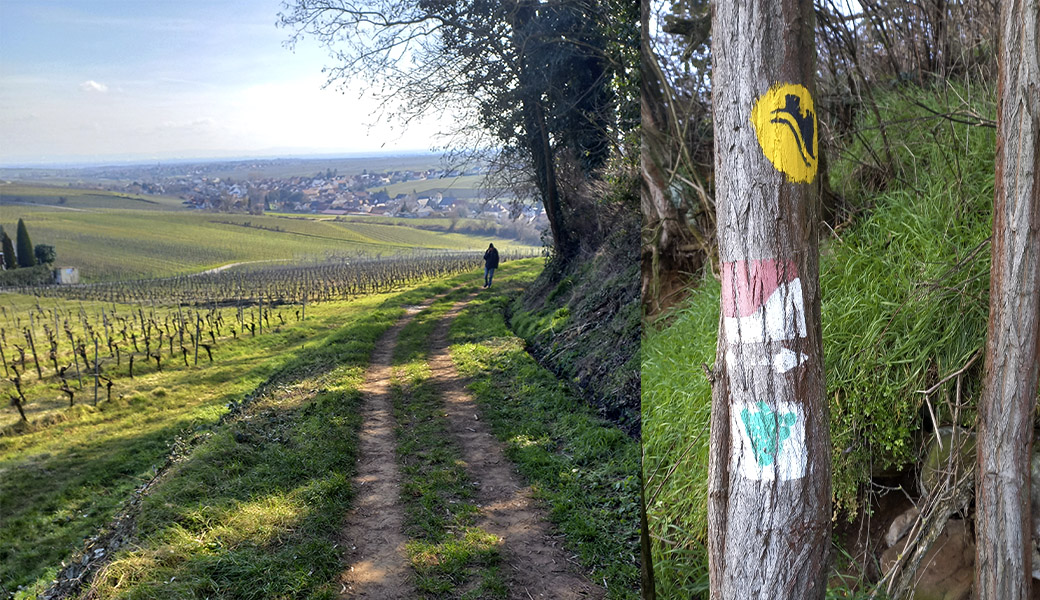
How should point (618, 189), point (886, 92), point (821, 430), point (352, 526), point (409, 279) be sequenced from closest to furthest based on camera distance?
point (821, 430)
point (352, 526)
point (409, 279)
point (886, 92)
point (618, 189)

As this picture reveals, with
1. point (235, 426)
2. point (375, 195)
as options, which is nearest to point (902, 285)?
point (375, 195)

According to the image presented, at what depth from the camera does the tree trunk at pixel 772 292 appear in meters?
1.99

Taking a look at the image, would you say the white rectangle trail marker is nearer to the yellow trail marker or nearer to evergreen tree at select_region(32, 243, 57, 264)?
the yellow trail marker

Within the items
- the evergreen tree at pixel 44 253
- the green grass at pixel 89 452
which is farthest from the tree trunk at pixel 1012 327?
the evergreen tree at pixel 44 253

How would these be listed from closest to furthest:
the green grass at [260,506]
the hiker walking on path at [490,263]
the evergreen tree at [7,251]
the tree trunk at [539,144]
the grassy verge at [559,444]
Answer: the green grass at [260,506]
the evergreen tree at [7,251]
the grassy verge at [559,444]
the tree trunk at [539,144]
the hiker walking on path at [490,263]

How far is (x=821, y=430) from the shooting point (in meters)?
2.07

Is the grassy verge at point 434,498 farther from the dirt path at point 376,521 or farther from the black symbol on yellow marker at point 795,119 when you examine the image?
the black symbol on yellow marker at point 795,119

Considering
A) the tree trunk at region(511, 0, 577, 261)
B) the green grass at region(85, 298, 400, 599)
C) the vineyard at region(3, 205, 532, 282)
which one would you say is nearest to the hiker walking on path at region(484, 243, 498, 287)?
the vineyard at region(3, 205, 532, 282)

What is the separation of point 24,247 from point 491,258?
258 cm

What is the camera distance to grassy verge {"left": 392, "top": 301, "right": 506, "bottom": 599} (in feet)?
8.38

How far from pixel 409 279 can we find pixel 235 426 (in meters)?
1.47

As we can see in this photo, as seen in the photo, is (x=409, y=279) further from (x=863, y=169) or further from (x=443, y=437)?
(x=863, y=169)

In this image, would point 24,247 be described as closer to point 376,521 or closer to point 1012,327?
point 376,521

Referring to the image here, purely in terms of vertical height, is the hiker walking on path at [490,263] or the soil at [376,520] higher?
the hiker walking on path at [490,263]
